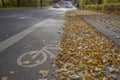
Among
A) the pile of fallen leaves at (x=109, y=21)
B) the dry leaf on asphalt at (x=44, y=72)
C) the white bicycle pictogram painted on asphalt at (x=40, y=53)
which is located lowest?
the pile of fallen leaves at (x=109, y=21)

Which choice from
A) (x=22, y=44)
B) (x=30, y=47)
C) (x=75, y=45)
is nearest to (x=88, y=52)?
(x=75, y=45)

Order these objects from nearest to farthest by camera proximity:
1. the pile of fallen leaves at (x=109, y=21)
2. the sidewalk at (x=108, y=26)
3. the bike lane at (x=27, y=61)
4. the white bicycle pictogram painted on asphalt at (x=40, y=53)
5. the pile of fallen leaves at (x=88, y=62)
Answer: the pile of fallen leaves at (x=88, y=62) < the bike lane at (x=27, y=61) < the white bicycle pictogram painted on asphalt at (x=40, y=53) < the sidewalk at (x=108, y=26) < the pile of fallen leaves at (x=109, y=21)

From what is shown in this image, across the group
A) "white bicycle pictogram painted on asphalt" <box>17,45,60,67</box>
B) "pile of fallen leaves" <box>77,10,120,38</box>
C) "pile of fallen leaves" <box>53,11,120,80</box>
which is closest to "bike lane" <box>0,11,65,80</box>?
"white bicycle pictogram painted on asphalt" <box>17,45,60,67</box>

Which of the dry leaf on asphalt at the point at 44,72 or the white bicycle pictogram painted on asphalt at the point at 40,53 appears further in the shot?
the white bicycle pictogram painted on asphalt at the point at 40,53

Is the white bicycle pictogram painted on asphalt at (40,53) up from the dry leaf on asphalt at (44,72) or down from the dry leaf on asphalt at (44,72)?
down

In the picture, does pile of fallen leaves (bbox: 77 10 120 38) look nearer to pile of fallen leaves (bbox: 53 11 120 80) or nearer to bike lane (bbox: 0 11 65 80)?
pile of fallen leaves (bbox: 53 11 120 80)

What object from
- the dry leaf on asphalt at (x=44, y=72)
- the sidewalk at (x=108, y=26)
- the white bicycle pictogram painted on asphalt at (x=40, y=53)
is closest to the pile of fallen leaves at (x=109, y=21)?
the sidewalk at (x=108, y=26)

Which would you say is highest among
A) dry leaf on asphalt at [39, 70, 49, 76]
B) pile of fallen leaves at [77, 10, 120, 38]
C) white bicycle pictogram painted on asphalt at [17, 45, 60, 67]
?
dry leaf on asphalt at [39, 70, 49, 76]

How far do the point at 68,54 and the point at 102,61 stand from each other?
1.06 m

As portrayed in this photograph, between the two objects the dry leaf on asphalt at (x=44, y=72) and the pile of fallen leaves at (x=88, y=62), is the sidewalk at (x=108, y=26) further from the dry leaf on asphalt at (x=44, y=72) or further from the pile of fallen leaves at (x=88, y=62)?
the dry leaf on asphalt at (x=44, y=72)

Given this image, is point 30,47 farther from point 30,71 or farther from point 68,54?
point 30,71

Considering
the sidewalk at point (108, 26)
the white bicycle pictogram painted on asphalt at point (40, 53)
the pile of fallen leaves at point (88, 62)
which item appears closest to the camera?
the pile of fallen leaves at point (88, 62)

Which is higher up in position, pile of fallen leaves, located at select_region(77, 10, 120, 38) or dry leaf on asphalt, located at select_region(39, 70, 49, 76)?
dry leaf on asphalt, located at select_region(39, 70, 49, 76)

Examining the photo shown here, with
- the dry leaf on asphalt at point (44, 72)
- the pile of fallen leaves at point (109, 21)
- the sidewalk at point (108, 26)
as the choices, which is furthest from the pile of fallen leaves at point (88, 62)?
the pile of fallen leaves at point (109, 21)
